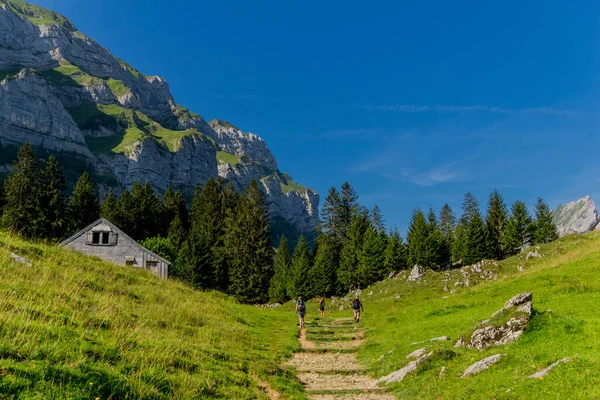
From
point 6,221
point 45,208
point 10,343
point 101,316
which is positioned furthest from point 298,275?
point 10,343

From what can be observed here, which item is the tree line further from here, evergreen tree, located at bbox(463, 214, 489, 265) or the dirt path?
the dirt path

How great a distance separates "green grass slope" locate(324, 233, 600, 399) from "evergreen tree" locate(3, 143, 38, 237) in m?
67.6

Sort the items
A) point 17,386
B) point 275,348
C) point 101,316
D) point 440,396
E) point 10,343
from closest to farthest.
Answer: point 17,386 → point 10,343 → point 440,396 → point 101,316 → point 275,348

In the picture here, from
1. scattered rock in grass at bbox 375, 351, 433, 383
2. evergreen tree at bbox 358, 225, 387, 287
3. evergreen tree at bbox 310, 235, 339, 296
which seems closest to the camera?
scattered rock in grass at bbox 375, 351, 433, 383

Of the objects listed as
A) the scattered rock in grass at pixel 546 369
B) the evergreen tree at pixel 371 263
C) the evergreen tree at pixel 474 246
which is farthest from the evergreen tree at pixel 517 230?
the scattered rock in grass at pixel 546 369

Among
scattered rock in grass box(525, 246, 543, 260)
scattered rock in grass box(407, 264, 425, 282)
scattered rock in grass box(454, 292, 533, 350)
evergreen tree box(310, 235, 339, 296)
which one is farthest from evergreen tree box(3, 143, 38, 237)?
scattered rock in grass box(525, 246, 543, 260)

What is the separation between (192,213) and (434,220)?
7180 cm

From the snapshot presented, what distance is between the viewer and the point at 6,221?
67312 mm

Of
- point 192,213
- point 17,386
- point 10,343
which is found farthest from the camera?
point 192,213

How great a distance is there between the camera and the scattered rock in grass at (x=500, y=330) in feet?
46.5

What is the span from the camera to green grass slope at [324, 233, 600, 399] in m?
9.41

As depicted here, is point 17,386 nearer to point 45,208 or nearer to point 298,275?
point 298,275

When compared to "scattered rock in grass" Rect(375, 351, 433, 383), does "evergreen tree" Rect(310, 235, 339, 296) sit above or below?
above

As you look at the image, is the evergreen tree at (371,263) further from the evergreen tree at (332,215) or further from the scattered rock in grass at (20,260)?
the scattered rock in grass at (20,260)
